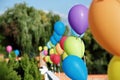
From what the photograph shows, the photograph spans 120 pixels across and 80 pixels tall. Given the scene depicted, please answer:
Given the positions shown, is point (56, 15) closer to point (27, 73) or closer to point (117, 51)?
point (27, 73)

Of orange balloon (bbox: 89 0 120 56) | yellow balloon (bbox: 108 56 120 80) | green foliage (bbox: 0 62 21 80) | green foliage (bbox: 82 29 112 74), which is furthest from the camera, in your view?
green foliage (bbox: 82 29 112 74)

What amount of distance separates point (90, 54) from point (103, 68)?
1333 mm

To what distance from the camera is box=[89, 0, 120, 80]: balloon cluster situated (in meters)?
2.78

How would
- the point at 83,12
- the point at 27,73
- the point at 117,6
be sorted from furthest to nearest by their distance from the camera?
the point at 27,73
the point at 83,12
the point at 117,6

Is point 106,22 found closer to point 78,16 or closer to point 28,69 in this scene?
point 78,16

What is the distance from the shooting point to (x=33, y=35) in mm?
24172

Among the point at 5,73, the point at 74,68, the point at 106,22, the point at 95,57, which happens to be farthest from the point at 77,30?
the point at 95,57

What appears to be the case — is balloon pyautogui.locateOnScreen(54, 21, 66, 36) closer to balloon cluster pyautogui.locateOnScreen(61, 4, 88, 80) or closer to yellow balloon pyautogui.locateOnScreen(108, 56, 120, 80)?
balloon cluster pyautogui.locateOnScreen(61, 4, 88, 80)

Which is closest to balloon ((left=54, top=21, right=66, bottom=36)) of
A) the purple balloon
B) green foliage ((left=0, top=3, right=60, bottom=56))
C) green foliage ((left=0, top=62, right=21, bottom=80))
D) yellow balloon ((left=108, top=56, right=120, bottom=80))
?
green foliage ((left=0, top=62, right=21, bottom=80))

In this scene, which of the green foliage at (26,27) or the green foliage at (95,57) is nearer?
the green foliage at (95,57)

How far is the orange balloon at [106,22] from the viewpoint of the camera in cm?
278

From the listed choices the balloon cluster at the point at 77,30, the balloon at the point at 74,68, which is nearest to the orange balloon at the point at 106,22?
the balloon at the point at 74,68

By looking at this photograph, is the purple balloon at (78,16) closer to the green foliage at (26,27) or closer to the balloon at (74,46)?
the balloon at (74,46)

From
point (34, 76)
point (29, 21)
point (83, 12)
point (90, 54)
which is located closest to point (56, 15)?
point (29, 21)
